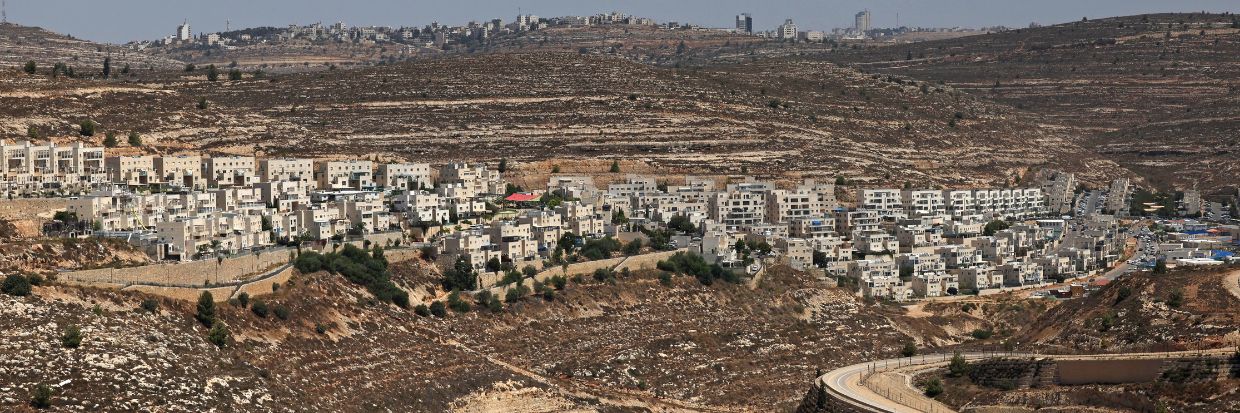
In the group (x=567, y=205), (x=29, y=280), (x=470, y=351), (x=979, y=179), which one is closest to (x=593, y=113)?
(x=979, y=179)

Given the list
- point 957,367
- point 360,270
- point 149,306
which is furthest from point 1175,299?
point 149,306

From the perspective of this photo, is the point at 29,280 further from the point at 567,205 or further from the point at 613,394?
the point at 567,205

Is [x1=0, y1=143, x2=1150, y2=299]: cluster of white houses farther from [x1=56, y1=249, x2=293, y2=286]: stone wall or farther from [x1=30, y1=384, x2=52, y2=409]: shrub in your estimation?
[x1=30, y1=384, x2=52, y2=409]: shrub

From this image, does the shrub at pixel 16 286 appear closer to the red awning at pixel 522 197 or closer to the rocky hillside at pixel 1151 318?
the rocky hillside at pixel 1151 318

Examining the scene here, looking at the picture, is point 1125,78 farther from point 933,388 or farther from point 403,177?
point 933,388

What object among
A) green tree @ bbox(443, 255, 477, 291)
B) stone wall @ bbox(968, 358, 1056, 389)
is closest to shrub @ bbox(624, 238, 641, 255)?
green tree @ bbox(443, 255, 477, 291)

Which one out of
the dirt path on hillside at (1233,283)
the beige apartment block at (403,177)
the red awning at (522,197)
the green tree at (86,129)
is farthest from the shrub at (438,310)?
the green tree at (86,129)
